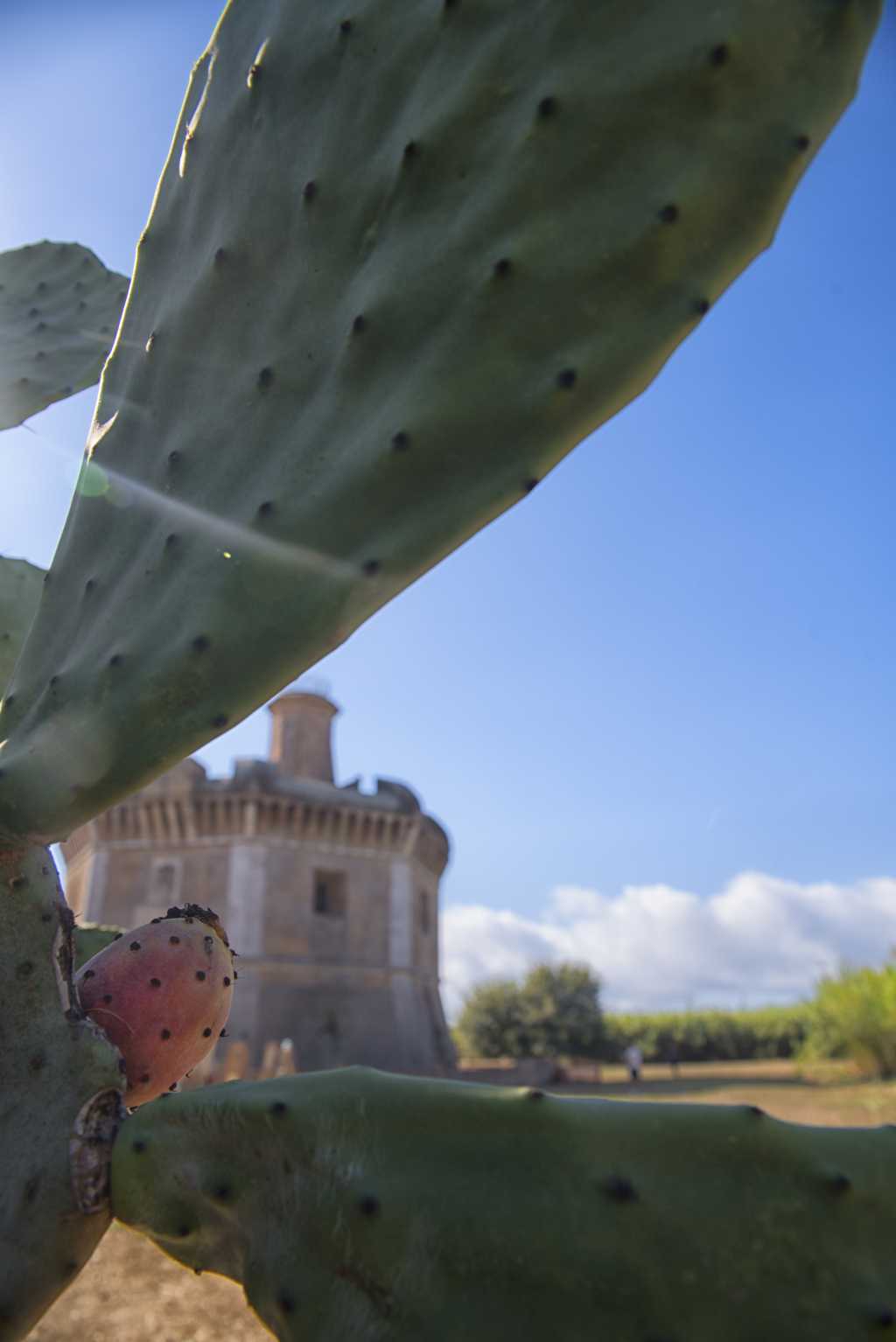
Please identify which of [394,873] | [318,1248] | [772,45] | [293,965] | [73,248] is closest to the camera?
[318,1248]

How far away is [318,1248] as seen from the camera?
2.93 feet

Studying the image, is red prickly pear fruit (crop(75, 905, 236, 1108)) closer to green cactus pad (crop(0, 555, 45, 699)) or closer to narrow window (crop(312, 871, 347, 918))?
green cactus pad (crop(0, 555, 45, 699))

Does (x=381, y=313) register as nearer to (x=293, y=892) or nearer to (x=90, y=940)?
(x=90, y=940)

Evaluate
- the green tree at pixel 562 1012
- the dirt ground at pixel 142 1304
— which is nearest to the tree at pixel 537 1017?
the green tree at pixel 562 1012

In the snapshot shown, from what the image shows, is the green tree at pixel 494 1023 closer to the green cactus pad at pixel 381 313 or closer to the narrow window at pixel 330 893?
the narrow window at pixel 330 893

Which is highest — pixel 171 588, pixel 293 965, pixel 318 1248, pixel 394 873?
pixel 394 873

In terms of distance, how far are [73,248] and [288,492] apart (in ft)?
7.77

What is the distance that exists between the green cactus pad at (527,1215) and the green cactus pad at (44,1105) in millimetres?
98

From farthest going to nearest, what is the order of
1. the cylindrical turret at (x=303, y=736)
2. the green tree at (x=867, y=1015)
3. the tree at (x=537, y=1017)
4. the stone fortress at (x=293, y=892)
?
the tree at (x=537, y=1017)
the cylindrical turret at (x=303, y=736)
the green tree at (x=867, y=1015)
the stone fortress at (x=293, y=892)

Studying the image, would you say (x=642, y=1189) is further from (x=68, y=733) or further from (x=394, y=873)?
(x=394, y=873)

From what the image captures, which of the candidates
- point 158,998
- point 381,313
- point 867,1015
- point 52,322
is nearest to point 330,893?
point 867,1015

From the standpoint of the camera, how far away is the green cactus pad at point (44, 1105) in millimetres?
1017

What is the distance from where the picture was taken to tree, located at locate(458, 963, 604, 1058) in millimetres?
34219

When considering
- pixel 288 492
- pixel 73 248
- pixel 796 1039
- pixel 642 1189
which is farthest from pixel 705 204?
pixel 796 1039
